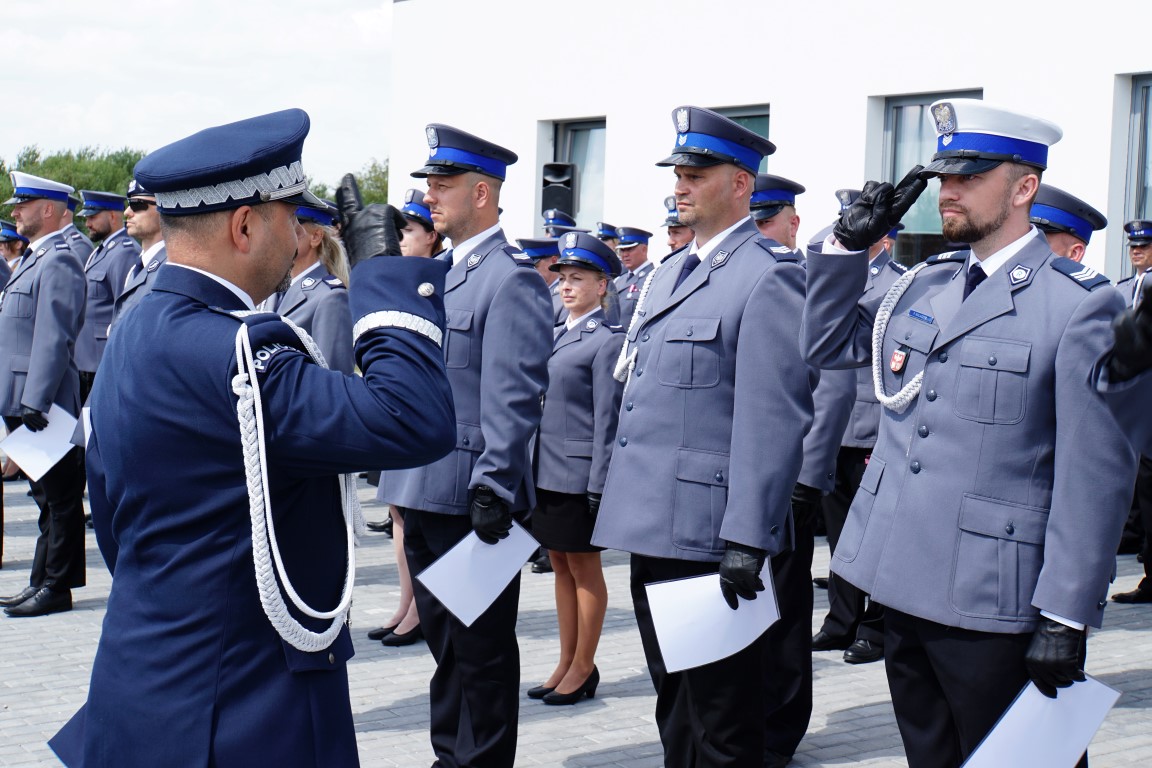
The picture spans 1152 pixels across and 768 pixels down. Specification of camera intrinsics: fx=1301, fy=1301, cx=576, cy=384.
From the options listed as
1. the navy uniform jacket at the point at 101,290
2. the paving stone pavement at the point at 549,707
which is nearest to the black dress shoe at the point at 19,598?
the paving stone pavement at the point at 549,707

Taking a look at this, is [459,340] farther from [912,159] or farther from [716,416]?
[912,159]

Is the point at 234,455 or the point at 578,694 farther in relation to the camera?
the point at 578,694

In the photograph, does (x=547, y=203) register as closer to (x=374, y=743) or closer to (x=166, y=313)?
(x=374, y=743)

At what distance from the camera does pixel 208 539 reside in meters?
2.29

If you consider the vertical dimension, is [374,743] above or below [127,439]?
below

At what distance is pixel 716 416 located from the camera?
4.12m

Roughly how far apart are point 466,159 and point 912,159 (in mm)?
8542

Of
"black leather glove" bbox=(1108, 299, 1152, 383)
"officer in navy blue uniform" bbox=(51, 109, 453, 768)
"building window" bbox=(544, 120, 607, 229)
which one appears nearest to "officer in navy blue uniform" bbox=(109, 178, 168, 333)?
"officer in navy blue uniform" bbox=(51, 109, 453, 768)

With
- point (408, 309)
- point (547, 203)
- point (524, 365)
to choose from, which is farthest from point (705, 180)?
point (547, 203)

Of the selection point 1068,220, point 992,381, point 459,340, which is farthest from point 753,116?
point 992,381

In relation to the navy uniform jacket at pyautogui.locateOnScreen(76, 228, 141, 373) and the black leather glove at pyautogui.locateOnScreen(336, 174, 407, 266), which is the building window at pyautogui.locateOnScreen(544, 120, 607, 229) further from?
the black leather glove at pyautogui.locateOnScreen(336, 174, 407, 266)

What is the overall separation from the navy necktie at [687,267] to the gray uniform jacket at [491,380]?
0.58 m

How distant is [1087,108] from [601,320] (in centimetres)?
617

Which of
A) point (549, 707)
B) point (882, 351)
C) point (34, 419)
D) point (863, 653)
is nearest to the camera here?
point (882, 351)
